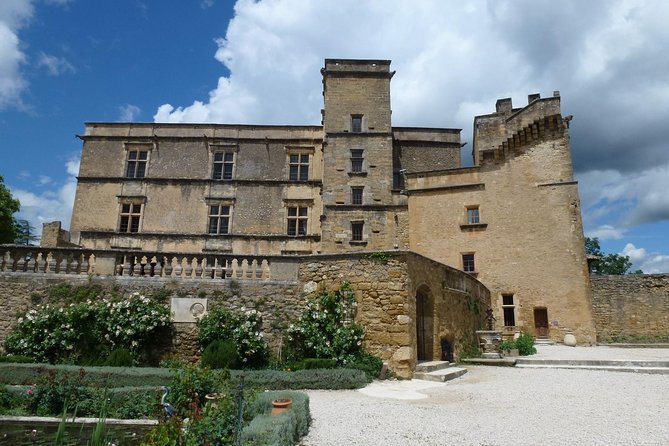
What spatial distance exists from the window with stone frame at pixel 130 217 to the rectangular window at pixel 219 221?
4.13 meters

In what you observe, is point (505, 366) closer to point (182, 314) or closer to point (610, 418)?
point (610, 418)

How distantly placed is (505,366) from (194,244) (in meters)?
17.4

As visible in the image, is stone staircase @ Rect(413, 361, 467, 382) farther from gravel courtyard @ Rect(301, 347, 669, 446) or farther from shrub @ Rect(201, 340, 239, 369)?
shrub @ Rect(201, 340, 239, 369)

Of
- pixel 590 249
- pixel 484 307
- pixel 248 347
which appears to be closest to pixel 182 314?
pixel 248 347

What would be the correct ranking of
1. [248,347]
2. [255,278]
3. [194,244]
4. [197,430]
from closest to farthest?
[197,430]
[248,347]
[255,278]
[194,244]

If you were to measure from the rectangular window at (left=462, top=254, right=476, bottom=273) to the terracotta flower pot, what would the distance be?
17154mm

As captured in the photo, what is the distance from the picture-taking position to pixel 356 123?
2461 cm

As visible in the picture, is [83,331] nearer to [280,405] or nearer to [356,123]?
[280,405]

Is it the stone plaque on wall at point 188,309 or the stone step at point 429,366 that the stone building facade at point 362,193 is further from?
the stone step at point 429,366

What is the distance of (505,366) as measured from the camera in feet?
40.7

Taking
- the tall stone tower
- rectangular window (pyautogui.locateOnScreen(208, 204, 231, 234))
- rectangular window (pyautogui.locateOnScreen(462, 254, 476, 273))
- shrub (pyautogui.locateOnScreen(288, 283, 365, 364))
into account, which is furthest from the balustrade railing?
rectangular window (pyautogui.locateOnScreen(462, 254, 476, 273))

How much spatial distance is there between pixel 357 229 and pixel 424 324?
10.7 m

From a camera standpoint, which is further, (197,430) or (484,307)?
(484,307)

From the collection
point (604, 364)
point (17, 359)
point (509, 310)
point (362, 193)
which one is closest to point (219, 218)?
point (362, 193)
